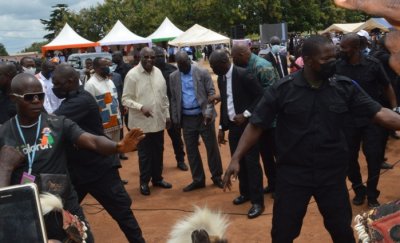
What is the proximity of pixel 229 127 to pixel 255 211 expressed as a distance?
1.08 metres

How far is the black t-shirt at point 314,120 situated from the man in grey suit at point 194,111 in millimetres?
2971

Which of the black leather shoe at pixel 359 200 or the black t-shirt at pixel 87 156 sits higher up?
the black t-shirt at pixel 87 156

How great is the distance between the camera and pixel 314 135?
3.41 m

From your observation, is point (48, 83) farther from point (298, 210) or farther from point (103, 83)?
point (298, 210)

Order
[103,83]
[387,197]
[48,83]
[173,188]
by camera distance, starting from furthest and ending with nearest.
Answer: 1. [48,83]
2. [173,188]
3. [103,83]
4. [387,197]

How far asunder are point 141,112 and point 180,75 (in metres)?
0.77

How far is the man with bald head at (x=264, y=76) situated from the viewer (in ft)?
19.1

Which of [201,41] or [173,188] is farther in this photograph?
[201,41]

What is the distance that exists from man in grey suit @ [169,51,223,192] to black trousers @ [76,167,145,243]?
2448mm

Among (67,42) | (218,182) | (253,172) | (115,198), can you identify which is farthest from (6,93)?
(67,42)

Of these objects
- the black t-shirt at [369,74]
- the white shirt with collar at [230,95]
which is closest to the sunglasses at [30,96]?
the white shirt with collar at [230,95]

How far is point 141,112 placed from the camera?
21.6 ft

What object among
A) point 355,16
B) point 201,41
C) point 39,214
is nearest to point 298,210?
point 39,214

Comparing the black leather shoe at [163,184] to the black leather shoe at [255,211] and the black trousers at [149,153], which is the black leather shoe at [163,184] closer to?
the black trousers at [149,153]
